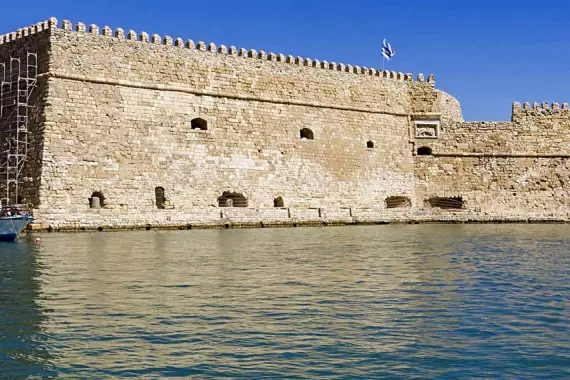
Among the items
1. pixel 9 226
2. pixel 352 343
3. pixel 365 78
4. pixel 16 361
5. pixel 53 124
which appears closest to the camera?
pixel 16 361

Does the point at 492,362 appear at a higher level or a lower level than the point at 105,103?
lower

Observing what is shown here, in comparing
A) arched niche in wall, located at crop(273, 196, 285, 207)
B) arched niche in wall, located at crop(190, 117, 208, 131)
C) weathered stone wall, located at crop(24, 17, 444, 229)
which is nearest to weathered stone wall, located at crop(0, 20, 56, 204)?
weathered stone wall, located at crop(24, 17, 444, 229)

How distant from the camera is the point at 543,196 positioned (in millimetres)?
28391

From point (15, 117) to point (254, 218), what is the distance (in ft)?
23.3

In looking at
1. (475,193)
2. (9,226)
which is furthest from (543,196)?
(9,226)

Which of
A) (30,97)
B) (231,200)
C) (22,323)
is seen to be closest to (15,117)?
(30,97)

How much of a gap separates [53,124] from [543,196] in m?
17.1

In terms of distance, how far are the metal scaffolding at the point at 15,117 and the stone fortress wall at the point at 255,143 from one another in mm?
429

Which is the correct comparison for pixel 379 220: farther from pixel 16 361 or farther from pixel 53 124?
pixel 16 361

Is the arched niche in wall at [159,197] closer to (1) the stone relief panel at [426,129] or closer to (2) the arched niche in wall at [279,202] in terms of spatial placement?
(2) the arched niche in wall at [279,202]

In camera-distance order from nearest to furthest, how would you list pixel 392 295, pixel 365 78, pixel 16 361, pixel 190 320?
1. pixel 16 361
2. pixel 190 320
3. pixel 392 295
4. pixel 365 78

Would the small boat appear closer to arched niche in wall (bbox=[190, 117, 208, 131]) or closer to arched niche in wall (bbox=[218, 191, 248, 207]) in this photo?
arched niche in wall (bbox=[190, 117, 208, 131])

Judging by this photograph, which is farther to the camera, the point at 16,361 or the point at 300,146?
the point at 300,146

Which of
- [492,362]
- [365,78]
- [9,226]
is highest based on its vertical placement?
[365,78]
